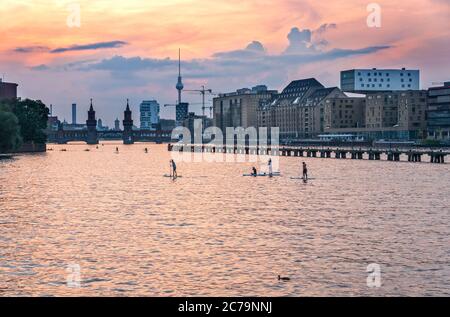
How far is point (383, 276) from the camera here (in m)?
33.9

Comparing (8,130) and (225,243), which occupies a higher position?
(8,130)

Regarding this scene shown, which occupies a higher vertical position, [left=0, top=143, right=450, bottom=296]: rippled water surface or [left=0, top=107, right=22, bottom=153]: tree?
[left=0, top=107, right=22, bottom=153]: tree

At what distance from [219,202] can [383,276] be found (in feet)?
132

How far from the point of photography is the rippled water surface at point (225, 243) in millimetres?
32438

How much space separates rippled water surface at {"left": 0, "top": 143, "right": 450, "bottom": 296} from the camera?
3244 centimetres

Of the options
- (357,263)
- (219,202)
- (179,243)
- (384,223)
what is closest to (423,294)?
(357,263)

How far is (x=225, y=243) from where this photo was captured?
4422 cm

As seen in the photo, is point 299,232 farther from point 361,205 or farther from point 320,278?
point 361,205

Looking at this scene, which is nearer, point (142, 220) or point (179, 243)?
point (179, 243)

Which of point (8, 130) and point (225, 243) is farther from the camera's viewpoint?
point (8, 130)

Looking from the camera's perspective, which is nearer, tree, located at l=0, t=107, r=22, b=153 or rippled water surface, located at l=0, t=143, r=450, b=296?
rippled water surface, located at l=0, t=143, r=450, b=296

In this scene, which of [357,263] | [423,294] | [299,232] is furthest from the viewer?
[299,232]

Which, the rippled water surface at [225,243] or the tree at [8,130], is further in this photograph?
the tree at [8,130]

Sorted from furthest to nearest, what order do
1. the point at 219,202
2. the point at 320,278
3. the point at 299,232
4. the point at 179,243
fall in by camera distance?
the point at 219,202, the point at 299,232, the point at 179,243, the point at 320,278
